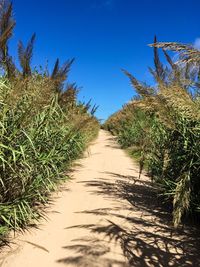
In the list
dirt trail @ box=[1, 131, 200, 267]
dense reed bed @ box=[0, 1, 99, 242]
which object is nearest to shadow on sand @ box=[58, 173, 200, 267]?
dirt trail @ box=[1, 131, 200, 267]

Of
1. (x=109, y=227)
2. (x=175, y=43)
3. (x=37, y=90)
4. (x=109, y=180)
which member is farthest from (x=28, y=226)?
(x=109, y=180)

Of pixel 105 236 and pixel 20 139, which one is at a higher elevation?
pixel 20 139

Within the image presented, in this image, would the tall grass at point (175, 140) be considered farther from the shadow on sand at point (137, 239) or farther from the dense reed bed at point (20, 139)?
the dense reed bed at point (20, 139)

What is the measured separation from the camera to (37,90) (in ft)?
16.2

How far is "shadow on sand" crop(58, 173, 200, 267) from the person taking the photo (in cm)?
383

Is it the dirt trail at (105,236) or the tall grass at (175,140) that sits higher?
the tall grass at (175,140)

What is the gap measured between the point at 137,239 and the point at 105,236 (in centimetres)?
37

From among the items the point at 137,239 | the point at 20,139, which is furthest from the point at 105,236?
the point at 20,139

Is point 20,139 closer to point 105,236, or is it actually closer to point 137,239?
point 105,236

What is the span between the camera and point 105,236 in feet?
14.7

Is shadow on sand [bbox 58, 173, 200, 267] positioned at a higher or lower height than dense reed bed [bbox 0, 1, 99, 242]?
lower

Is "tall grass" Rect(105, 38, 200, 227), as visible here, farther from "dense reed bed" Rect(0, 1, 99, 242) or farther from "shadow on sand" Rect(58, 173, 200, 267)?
"dense reed bed" Rect(0, 1, 99, 242)

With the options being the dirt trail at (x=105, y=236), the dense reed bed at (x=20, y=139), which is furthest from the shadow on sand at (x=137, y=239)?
the dense reed bed at (x=20, y=139)

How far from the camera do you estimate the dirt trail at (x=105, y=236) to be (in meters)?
3.82
